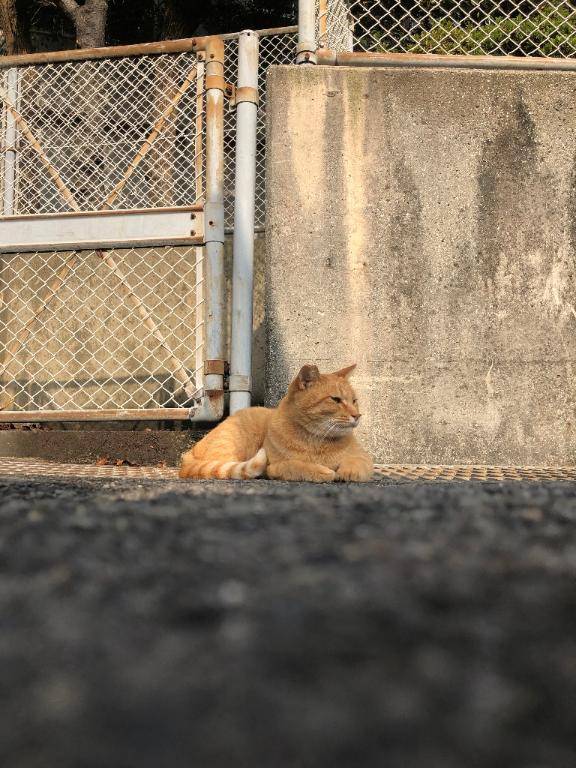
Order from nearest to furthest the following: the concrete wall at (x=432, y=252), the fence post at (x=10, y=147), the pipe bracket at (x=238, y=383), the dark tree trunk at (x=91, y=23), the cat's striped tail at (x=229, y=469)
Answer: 1. the cat's striped tail at (x=229, y=469)
2. the concrete wall at (x=432, y=252)
3. the pipe bracket at (x=238, y=383)
4. the fence post at (x=10, y=147)
5. the dark tree trunk at (x=91, y=23)

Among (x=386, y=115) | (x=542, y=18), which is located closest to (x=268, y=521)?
(x=386, y=115)

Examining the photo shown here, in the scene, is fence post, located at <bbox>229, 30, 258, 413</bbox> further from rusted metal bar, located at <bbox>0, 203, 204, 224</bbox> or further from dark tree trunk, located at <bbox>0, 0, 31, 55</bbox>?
dark tree trunk, located at <bbox>0, 0, 31, 55</bbox>

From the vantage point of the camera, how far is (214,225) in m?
3.96

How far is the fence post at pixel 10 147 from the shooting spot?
4520 mm

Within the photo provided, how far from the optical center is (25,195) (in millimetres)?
4664

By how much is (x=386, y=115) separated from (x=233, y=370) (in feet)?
5.28

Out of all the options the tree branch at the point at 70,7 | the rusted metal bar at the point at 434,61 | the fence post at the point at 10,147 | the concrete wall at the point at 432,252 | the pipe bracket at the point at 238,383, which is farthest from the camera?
the tree branch at the point at 70,7

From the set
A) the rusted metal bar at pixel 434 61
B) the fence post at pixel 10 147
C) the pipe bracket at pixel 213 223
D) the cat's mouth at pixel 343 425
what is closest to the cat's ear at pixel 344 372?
the cat's mouth at pixel 343 425

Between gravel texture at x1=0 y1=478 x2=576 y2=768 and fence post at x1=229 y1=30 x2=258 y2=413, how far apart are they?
3.11 meters

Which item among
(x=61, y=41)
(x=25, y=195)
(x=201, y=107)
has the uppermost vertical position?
(x=61, y=41)

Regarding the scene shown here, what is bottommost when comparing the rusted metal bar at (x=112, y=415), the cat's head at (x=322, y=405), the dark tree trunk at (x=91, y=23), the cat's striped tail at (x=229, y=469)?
the cat's striped tail at (x=229, y=469)

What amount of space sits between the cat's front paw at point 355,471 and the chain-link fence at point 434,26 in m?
2.34

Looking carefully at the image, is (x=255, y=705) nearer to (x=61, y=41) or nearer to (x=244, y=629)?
(x=244, y=629)

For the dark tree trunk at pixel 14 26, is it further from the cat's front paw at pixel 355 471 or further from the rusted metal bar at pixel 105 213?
the cat's front paw at pixel 355 471
